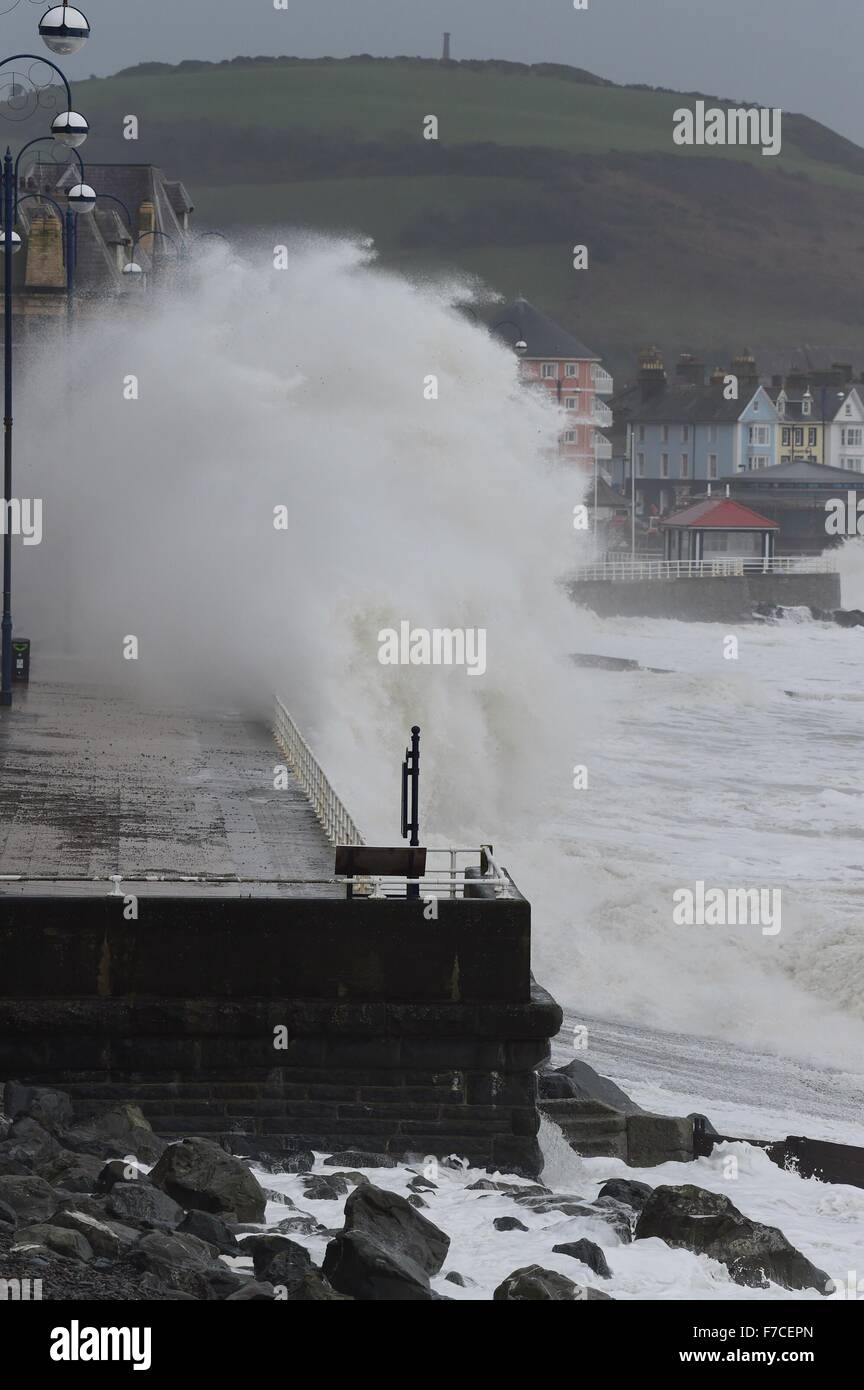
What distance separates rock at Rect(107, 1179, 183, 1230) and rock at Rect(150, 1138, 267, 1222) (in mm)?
181

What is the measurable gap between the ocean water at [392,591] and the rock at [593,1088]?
3.96 metres

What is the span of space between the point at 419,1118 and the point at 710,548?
70217mm

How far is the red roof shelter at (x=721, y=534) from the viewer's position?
7969 centimetres

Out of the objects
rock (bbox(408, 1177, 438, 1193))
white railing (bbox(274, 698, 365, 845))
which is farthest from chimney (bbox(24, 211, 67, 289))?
rock (bbox(408, 1177, 438, 1193))

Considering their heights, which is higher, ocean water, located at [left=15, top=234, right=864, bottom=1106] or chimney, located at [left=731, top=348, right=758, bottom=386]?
chimney, located at [left=731, top=348, right=758, bottom=386]

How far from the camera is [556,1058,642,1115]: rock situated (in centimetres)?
1241

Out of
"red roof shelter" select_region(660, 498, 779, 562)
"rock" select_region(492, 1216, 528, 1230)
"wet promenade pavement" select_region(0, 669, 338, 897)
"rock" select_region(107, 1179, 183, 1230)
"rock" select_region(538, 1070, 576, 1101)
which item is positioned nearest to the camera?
"rock" select_region(107, 1179, 183, 1230)

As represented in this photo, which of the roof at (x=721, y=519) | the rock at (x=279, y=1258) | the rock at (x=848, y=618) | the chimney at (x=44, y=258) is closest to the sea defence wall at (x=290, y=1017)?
the rock at (x=279, y=1258)

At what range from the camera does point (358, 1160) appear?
36.5 feet

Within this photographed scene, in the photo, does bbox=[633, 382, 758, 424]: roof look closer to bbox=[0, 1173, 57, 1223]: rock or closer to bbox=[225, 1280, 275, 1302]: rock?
bbox=[0, 1173, 57, 1223]: rock

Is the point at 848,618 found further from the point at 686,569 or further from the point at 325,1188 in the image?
the point at 325,1188

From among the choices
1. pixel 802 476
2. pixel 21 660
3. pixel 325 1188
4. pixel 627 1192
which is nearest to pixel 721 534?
pixel 802 476

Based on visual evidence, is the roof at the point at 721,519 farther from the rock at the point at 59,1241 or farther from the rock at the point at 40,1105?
the rock at the point at 59,1241
